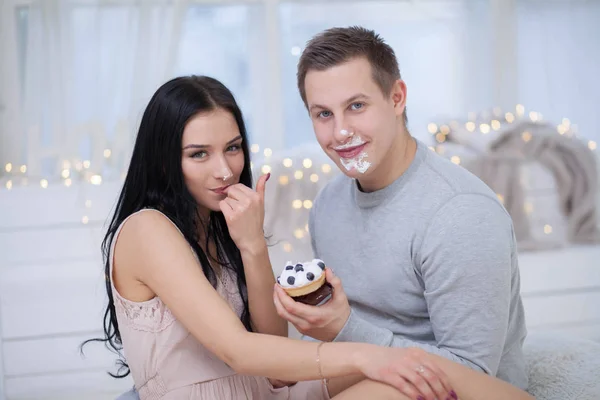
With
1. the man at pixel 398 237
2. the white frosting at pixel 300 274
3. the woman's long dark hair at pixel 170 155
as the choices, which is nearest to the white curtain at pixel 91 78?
the woman's long dark hair at pixel 170 155

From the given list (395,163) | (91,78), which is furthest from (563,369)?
(91,78)

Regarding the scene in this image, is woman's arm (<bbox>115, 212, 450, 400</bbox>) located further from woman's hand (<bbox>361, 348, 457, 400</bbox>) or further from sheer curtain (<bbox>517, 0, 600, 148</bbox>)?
sheer curtain (<bbox>517, 0, 600, 148</bbox>)

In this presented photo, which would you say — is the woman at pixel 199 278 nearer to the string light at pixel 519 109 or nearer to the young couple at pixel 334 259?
the young couple at pixel 334 259

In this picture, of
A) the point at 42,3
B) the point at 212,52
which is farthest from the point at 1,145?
the point at 212,52

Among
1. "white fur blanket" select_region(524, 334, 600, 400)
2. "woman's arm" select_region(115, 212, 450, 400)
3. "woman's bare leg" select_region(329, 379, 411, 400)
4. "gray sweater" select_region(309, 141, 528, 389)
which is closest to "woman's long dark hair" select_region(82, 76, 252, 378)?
"woman's arm" select_region(115, 212, 450, 400)

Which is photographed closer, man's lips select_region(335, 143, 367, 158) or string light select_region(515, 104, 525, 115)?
man's lips select_region(335, 143, 367, 158)

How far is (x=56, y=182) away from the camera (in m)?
3.70

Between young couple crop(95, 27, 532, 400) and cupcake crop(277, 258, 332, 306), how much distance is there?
2 centimetres

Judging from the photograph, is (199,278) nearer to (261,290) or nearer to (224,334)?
(224,334)

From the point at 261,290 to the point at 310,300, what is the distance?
257mm

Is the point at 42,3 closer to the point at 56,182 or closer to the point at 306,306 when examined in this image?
the point at 56,182

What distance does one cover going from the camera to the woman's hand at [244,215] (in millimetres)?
1721

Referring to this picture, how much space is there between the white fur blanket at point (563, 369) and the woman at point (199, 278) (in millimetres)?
551

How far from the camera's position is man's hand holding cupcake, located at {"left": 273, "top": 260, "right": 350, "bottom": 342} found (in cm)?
A: 157
